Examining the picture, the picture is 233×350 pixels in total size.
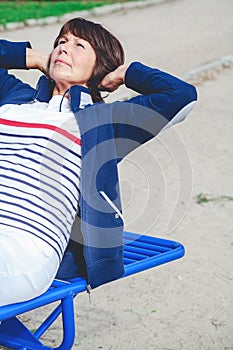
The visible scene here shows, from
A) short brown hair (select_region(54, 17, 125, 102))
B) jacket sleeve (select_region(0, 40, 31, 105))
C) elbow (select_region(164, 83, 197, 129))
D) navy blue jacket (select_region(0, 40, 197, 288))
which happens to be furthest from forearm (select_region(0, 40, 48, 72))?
elbow (select_region(164, 83, 197, 129))

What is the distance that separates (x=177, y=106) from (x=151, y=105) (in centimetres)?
8

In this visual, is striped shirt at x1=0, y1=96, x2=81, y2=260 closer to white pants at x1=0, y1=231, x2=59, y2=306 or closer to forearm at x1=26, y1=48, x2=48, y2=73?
white pants at x1=0, y1=231, x2=59, y2=306

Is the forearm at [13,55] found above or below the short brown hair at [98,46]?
below

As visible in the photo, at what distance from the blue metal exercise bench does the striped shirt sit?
13cm

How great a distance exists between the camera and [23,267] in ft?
7.77

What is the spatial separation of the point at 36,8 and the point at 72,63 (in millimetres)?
7987

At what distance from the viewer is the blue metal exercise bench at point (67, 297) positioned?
94.0 inches

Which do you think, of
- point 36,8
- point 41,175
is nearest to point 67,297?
point 41,175

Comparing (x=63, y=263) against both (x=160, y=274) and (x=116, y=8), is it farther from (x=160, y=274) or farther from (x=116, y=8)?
(x=116, y=8)

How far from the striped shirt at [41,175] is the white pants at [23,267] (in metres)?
0.03

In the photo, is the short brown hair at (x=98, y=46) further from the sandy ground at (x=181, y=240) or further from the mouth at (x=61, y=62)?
the sandy ground at (x=181, y=240)

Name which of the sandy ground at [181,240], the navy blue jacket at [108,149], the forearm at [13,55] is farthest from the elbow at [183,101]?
the forearm at [13,55]

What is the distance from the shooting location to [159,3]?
1119 centimetres

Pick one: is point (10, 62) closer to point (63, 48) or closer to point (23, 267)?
point (63, 48)
